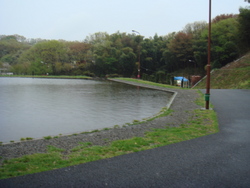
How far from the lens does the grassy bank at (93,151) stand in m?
4.57

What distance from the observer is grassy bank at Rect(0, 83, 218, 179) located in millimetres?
4570

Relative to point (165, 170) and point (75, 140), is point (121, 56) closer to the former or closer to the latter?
point (75, 140)

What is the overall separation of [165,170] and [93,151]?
1.80 meters

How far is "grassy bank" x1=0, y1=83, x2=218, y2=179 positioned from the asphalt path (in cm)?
28

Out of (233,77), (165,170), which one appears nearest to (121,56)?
(233,77)

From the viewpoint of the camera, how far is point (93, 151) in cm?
559

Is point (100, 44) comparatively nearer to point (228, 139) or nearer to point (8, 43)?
point (8, 43)

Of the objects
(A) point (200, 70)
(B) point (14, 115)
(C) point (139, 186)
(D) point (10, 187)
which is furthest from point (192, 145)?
(A) point (200, 70)

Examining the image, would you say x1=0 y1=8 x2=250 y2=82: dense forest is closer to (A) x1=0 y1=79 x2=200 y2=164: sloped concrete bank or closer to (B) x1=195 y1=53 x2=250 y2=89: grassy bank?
(B) x1=195 y1=53 x2=250 y2=89: grassy bank

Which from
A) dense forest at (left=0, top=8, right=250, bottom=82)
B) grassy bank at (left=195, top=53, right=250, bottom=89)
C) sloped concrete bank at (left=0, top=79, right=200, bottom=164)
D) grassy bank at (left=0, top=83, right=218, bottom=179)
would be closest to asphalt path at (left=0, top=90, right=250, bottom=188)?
grassy bank at (left=0, top=83, right=218, bottom=179)

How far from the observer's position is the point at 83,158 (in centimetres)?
507

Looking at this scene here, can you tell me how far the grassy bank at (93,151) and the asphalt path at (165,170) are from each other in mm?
281

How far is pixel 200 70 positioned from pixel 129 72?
2127cm

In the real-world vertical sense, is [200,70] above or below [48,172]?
above
